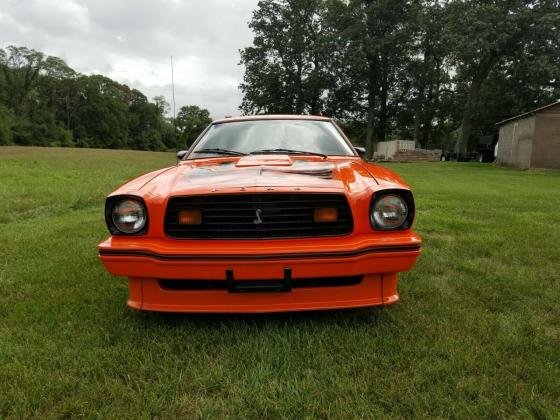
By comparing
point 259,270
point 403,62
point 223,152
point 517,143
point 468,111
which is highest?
point 403,62

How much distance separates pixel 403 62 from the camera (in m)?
35.5

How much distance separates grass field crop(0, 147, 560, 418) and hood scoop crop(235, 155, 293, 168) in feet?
3.32

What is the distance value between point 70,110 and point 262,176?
78.6m

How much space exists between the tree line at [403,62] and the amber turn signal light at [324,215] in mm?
26118

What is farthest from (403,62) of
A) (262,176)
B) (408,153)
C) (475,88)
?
(262,176)

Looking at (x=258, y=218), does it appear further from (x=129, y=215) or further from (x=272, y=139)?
(x=272, y=139)

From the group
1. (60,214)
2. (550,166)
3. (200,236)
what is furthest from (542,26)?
(200,236)

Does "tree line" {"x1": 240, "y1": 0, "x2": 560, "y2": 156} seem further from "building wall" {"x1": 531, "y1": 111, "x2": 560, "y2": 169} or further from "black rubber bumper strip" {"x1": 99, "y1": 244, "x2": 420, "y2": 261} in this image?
"black rubber bumper strip" {"x1": 99, "y1": 244, "x2": 420, "y2": 261}

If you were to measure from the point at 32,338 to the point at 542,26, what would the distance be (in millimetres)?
28537

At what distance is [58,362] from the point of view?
91.8 inches

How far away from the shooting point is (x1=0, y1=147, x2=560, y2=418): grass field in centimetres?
198

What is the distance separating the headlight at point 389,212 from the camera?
2.63 meters

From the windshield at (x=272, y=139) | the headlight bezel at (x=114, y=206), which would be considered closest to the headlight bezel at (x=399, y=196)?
the windshield at (x=272, y=139)

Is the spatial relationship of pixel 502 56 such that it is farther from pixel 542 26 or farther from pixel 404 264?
pixel 404 264
